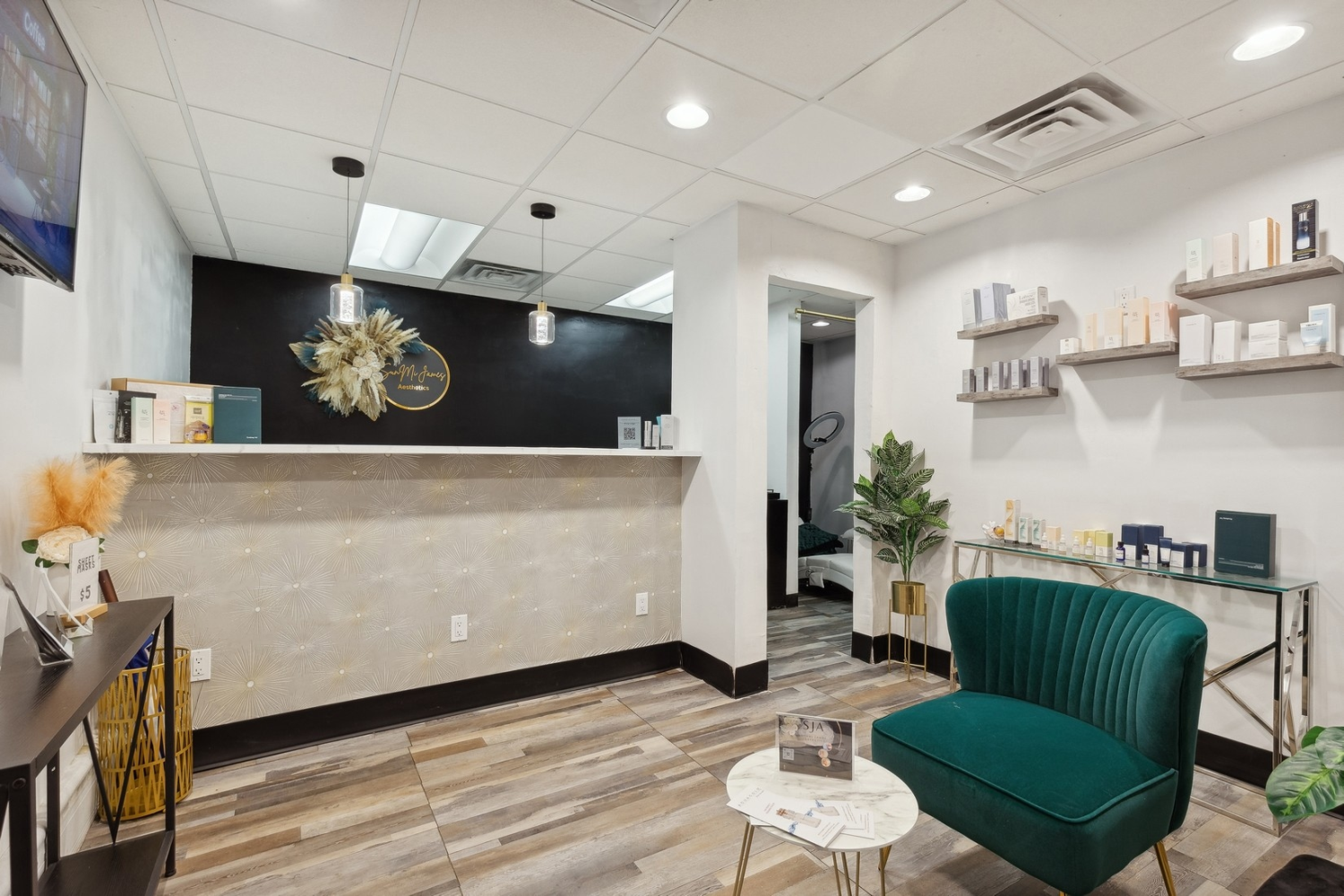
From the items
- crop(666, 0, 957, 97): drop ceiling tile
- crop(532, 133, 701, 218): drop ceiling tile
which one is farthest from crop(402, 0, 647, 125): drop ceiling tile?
crop(532, 133, 701, 218): drop ceiling tile

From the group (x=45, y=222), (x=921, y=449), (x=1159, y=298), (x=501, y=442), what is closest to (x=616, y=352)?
(x=501, y=442)

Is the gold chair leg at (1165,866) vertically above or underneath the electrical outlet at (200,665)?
underneath

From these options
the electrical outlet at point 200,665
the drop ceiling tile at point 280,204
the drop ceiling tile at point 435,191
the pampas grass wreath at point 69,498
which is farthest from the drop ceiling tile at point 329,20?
the electrical outlet at point 200,665

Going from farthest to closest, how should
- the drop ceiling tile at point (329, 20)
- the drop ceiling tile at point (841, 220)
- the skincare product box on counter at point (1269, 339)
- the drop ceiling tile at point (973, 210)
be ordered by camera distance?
the drop ceiling tile at point (841, 220), the drop ceiling tile at point (973, 210), the skincare product box on counter at point (1269, 339), the drop ceiling tile at point (329, 20)

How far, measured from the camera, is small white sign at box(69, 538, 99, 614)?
1483mm

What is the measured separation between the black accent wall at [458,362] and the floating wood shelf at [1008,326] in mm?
2539

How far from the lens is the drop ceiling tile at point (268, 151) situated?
2600 millimetres

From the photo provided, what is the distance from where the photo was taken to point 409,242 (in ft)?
14.9

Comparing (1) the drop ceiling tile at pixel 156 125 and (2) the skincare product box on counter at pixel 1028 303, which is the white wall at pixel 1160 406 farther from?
(1) the drop ceiling tile at pixel 156 125

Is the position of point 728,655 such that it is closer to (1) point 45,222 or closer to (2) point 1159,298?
(2) point 1159,298

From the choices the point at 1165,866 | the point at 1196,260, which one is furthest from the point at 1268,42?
the point at 1165,866

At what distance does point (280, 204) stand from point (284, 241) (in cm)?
67

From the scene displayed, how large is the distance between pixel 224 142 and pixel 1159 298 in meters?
4.13

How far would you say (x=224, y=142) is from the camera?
107 inches
